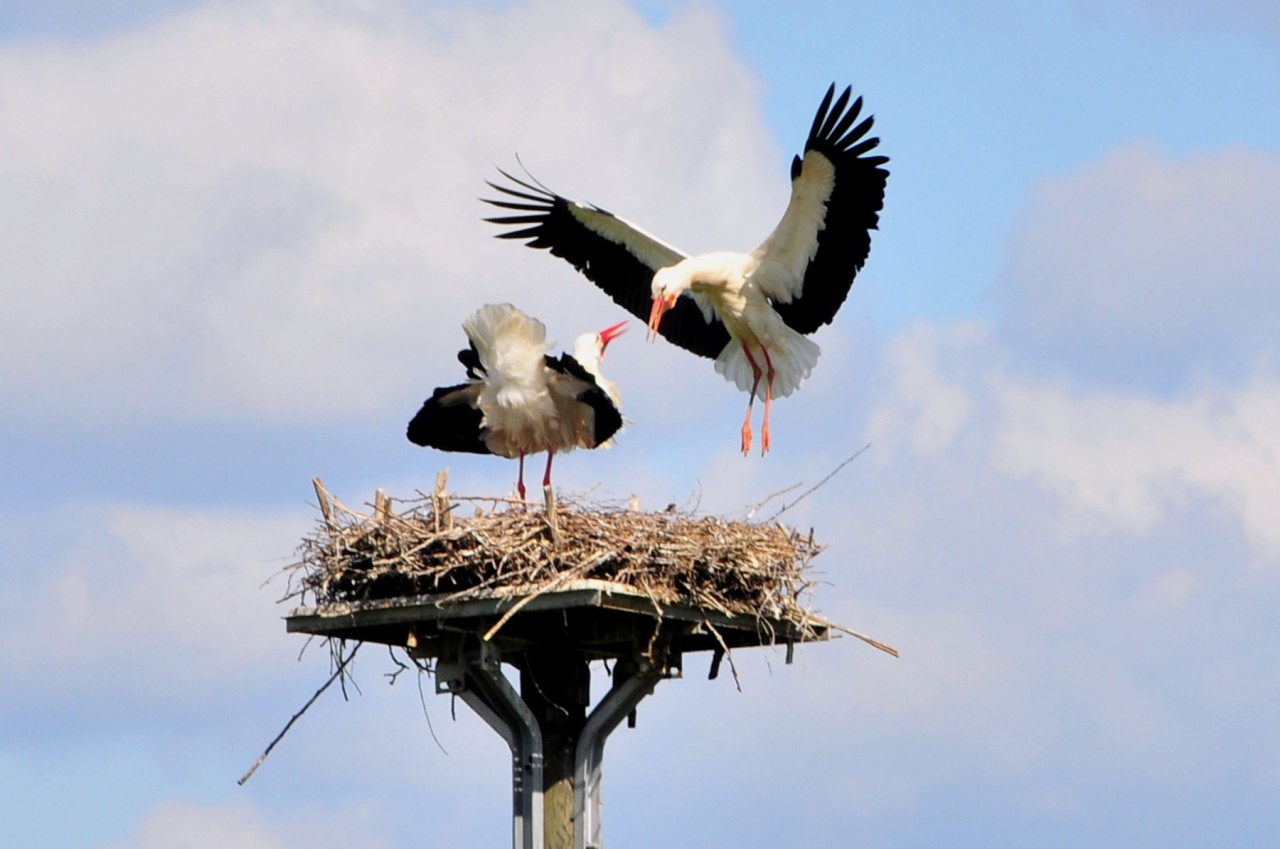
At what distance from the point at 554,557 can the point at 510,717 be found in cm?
75

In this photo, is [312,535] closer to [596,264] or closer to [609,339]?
[609,339]

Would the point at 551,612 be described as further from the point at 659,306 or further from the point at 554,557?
the point at 659,306

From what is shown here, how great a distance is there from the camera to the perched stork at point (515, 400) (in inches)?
426

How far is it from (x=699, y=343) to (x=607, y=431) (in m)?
2.21

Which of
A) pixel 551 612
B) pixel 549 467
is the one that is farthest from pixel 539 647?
pixel 549 467

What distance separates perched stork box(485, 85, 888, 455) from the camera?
11898mm

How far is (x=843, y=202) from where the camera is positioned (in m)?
12.0

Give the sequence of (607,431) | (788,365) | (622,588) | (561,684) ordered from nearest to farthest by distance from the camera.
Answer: (622,588) < (561,684) < (607,431) < (788,365)

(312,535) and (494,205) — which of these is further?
(494,205)

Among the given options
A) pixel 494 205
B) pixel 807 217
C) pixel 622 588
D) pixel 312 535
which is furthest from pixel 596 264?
pixel 622 588

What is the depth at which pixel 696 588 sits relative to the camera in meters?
9.37

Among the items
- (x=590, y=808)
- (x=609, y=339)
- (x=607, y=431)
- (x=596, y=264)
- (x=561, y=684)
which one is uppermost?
(x=596, y=264)

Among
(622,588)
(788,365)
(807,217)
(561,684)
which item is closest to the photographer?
(622,588)

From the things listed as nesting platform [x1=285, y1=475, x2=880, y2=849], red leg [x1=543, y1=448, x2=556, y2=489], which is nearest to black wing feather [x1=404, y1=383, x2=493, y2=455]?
red leg [x1=543, y1=448, x2=556, y2=489]
